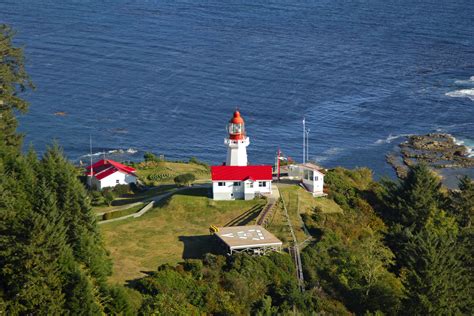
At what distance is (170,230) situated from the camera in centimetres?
6681

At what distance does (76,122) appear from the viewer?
11644 cm

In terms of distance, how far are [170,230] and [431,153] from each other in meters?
54.7

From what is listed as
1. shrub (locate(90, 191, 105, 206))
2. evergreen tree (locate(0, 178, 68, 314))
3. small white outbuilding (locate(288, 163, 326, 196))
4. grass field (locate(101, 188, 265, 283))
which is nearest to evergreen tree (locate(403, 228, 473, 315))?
grass field (locate(101, 188, 265, 283))

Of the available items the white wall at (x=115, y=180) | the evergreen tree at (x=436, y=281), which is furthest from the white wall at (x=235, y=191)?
the evergreen tree at (x=436, y=281)

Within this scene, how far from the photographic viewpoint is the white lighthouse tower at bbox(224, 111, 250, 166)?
74312 mm

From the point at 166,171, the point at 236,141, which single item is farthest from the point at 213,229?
the point at 166,171

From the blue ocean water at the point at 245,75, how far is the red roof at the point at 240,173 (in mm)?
31101

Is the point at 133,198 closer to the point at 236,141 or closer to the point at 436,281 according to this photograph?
the point at 236,141

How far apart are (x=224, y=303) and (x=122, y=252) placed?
11.6m

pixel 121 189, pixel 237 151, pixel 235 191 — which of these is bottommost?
pixel 235 191

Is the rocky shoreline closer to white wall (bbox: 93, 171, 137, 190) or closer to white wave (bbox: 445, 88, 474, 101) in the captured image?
white wave (bbox: 445, 88, 474, 101)

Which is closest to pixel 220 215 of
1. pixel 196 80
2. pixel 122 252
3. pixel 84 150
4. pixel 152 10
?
pixel 122 252

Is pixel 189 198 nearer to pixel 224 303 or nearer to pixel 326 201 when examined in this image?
pixel 326 201

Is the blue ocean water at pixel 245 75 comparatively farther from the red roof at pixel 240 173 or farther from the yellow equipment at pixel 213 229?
the yellow equipment at pixel 213 229
